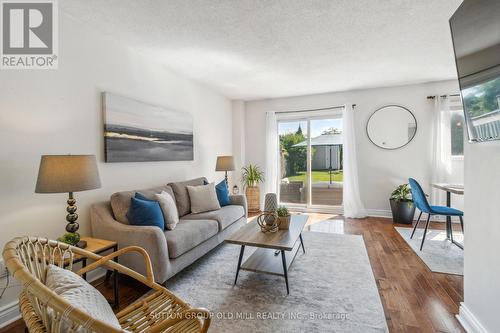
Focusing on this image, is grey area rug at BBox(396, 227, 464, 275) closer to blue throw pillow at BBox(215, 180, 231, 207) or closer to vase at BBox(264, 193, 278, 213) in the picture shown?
vase at BBox(264, 193, 278, 213)

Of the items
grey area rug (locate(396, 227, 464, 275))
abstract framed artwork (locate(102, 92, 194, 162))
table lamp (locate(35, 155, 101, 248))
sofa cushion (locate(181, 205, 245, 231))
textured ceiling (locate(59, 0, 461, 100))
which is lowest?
grey area rug (locate(396, 227, 464, 275))

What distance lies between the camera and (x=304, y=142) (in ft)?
17.4

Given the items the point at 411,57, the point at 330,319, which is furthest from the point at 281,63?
the point at 330,319

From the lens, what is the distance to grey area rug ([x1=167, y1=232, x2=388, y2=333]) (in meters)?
1.73

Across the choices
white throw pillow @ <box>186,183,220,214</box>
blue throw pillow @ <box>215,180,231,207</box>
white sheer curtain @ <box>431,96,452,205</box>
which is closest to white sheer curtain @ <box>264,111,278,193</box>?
blue throw pillow @ <box>215,180,231,207</box>

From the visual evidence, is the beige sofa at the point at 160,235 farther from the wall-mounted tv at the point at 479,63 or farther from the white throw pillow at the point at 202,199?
the wall-mounted tv at the point at 479,63

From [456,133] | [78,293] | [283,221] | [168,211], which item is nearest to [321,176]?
[456,133]

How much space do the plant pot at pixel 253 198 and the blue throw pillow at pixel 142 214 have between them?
3.02 meters

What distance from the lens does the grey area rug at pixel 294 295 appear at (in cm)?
173

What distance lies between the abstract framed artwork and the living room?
2cm

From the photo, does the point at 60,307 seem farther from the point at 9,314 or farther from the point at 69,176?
the point at 9,314

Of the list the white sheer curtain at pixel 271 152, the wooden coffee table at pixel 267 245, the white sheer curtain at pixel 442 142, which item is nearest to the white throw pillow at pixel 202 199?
the wooden coffee table at pixel 267 245

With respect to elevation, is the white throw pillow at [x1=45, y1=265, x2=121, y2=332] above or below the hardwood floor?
above

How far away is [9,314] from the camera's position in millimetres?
1801
